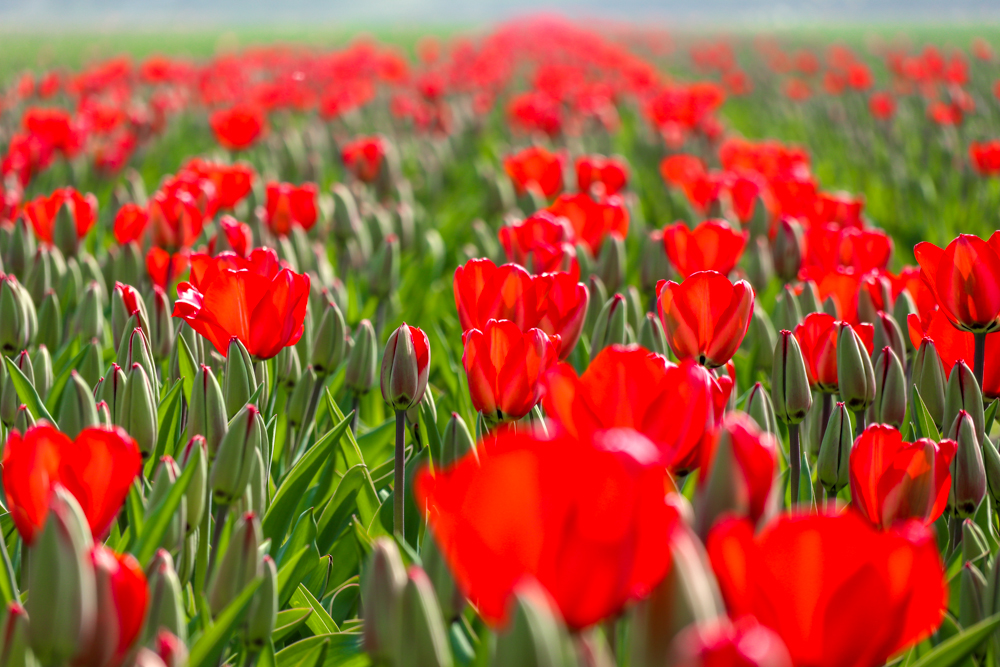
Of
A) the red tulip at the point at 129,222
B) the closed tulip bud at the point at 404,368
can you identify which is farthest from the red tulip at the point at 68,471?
the red tulip at the point at 129,222

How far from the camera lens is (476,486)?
2.16ft

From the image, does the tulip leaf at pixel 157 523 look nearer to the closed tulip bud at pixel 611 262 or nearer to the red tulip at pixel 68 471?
the red tulip at pixel 68 471

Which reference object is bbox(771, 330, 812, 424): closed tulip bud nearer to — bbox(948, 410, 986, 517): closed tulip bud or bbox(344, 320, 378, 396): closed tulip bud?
bbox(948, 410, 986, 517): closed tulip bud

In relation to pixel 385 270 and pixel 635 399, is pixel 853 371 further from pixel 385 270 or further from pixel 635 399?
pixel 385 270

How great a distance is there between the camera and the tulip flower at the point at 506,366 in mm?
1273

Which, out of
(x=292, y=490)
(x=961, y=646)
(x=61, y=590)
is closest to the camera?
(x=61, y=590)

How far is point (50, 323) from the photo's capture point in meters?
2.19

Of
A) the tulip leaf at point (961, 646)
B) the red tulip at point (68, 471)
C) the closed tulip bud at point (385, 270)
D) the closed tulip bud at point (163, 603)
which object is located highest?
the red tulip at point (68, 471)

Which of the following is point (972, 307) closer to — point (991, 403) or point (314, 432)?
point (991, 403)

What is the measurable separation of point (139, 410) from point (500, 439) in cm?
65

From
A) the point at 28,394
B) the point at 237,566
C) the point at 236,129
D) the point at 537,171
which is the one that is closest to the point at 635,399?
the point at 237,566

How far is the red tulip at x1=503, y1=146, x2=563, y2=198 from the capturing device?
12.4 feet

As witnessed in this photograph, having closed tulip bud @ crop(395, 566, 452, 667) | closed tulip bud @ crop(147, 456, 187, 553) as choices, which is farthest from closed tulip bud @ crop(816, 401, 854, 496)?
closed tulip bud @ crop(147, 456, 187, 553)

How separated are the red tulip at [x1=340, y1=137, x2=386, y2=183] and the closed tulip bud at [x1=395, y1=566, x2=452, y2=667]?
3.48 meters
